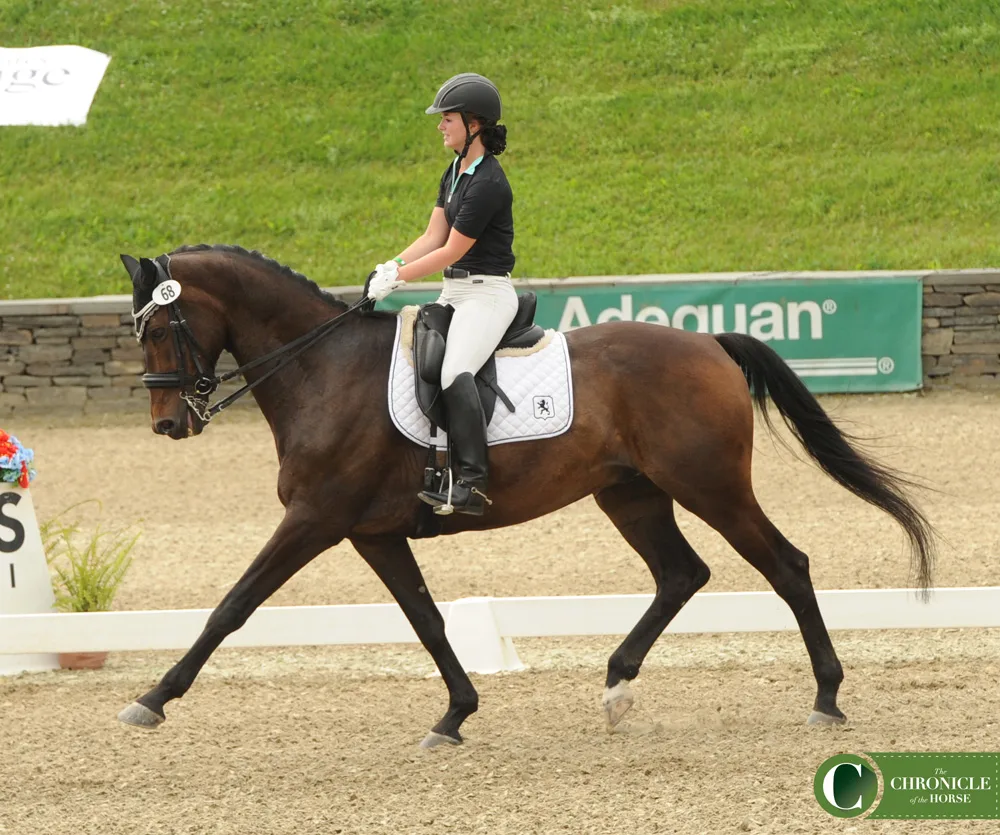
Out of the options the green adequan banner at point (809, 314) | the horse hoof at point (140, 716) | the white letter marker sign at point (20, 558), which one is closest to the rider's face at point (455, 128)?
the horse hoof at point (140, 716)

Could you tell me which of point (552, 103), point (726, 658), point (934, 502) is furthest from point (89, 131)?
point (726, 658)

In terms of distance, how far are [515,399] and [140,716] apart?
5.76 feet

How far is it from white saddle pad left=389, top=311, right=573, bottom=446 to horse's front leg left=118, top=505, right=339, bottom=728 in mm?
502

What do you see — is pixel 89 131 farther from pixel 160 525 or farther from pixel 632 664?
pixel 632 664

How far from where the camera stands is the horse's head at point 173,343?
198 inches

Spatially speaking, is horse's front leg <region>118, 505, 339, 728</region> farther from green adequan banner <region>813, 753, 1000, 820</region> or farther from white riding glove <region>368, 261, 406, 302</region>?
green adequan banner <region>813, 753, 1000, 820</region>

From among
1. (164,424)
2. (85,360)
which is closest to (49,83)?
(85,360)

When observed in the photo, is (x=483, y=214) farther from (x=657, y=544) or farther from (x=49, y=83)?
(x=49, y=83)

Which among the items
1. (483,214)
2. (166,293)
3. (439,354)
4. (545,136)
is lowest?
(439,354)

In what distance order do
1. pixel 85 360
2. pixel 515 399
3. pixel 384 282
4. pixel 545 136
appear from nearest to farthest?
1. pixel 384 282
2. pixel 515 399
3. pixel 85 360
4. pixel 545 136

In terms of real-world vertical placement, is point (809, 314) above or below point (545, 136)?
below

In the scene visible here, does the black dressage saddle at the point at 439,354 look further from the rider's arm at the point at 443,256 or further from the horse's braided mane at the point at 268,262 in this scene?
the horse's braided mane at the point at 268,262

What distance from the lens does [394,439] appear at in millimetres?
5094

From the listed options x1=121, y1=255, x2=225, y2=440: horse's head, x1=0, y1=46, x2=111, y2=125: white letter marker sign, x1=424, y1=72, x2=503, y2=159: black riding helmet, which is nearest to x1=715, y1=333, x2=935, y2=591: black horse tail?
x1=424, y1=72, x2=503, y2=159: black riding helmet
